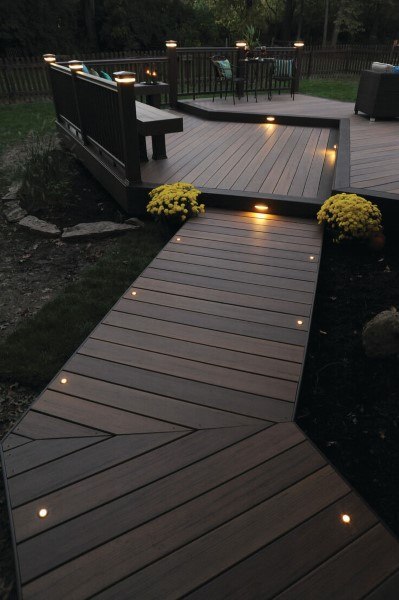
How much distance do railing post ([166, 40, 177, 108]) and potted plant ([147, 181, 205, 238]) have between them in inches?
171

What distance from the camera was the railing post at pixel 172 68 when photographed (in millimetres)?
6914

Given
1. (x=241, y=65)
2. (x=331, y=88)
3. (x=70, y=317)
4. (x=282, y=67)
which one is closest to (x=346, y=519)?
(x=70, y=317)

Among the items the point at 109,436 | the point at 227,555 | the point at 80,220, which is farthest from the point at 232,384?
the point at 80,220

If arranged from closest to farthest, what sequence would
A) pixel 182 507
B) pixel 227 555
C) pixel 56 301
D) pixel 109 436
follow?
pixel 227 555
pixel 182 507
pixel 109 436
pixel 56 301

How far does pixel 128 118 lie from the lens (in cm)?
358

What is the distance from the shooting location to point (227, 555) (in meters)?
1.37

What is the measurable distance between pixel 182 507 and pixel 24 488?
62 centimetres

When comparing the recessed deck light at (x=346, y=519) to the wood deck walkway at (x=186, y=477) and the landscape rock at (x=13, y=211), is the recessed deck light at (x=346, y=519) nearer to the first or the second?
the wood deck walkway at (x=186, y=477)

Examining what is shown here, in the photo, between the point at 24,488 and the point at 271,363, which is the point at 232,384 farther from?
the point at 24,488

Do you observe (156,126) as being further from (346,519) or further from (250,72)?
(250,72)

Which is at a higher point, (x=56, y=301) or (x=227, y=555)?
(x=227, y=555)

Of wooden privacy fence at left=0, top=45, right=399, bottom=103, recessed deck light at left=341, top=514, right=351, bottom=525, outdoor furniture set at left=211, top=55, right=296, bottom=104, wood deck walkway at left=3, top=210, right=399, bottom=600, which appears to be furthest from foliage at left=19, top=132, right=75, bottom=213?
recessed deck light at left=341, top=514, right=351, bottom=525

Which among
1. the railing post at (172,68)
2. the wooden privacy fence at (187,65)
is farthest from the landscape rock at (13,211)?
the railing post at (172,68)

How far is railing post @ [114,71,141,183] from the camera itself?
3410mm
